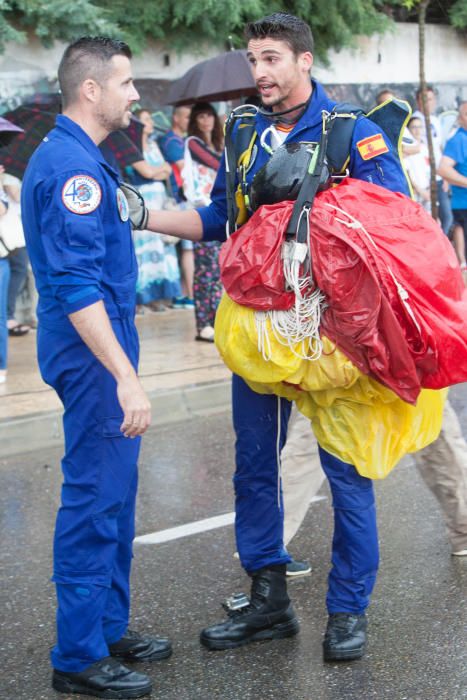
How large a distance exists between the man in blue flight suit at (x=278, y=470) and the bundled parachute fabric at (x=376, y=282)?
0.25m

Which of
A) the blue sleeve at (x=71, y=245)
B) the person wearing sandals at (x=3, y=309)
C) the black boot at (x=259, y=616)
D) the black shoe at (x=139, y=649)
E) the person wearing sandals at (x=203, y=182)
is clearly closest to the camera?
the blue sleeve at (x=71, y=245)

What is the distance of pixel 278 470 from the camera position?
4086 millimetres

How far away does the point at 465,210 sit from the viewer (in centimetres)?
1139

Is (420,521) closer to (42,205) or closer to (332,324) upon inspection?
(332,324)

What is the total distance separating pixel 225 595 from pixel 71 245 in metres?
1.78

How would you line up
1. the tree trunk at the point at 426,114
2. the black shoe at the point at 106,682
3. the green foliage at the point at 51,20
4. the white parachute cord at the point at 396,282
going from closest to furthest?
the white parachute cord at the point at 396,282, the black shoe at the point at 106,682, the green foliage at the point at 51,20, the tree trunk at the point at 426,114

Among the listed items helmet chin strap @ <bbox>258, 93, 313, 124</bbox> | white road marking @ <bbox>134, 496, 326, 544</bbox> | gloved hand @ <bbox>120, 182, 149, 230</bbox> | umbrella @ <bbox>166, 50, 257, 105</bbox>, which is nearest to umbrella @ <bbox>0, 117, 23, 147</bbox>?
umbrella @ <bbox>166, 50, 257, 105</bbox>

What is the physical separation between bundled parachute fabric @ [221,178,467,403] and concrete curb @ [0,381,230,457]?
3742mm

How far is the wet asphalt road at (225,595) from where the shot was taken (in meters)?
3.77

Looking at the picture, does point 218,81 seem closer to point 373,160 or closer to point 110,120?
point 373,160

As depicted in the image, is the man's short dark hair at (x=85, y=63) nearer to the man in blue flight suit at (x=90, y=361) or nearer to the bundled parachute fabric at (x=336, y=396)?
the man in blue flight suit at (x=90, y=361)

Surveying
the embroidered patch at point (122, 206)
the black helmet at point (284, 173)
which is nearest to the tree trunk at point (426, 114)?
the black helmet at point (284, 173)

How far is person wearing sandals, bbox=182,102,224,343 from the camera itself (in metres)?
9.53

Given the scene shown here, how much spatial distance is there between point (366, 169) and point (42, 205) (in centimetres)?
109
